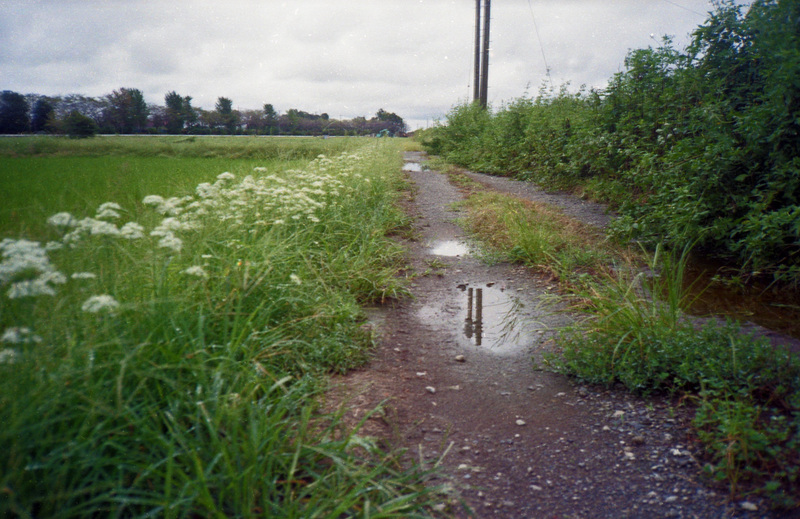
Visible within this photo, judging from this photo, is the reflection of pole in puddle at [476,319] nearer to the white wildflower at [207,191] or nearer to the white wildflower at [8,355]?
the white wildflower at [207,191]

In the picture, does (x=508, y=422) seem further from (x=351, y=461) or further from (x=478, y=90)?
(x=478, y=90)

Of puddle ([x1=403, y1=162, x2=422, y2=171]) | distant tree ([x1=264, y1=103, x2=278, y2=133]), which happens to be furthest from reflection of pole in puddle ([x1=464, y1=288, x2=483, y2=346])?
puddle ([x1=403, y1=162, x2=422, y2=171])

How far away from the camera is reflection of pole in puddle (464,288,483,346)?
3520 mm

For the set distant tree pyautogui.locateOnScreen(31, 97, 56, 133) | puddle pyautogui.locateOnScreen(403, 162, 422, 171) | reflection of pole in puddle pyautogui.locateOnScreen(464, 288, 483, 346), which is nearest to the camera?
distant tree pyautogui.locateOnScreen(31, 97, 56, 133)

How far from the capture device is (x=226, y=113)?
579cm

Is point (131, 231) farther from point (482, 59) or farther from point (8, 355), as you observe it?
point (482, 59)

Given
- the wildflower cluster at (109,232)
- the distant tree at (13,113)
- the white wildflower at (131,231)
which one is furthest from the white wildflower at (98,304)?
the distant tree at (13,113)

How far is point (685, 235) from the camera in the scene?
4398mm

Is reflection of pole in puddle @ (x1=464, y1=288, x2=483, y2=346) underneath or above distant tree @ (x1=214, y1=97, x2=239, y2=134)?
underneath

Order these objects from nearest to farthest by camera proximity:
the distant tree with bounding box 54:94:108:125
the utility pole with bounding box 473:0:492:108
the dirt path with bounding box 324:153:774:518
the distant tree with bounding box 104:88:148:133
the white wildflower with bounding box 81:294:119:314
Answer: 1. the white wildflower with bounding box 81:294:119:314
2. the dirt path with bounding box 324:153:774:518
3. the distant tree with bounding box 54:94:108:125
4. the distant tree with bounding box 104:88:148:133
5. the utility pole with bounding box 473:0:492:108

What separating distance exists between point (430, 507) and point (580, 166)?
756cm

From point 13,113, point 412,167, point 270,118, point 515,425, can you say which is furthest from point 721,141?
point 412,167

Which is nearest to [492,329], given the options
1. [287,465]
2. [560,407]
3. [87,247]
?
[560,407]

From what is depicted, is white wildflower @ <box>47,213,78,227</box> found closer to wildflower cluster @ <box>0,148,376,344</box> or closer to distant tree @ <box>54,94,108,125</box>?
wildflower cluster @ <box>0,148,376,344</box>
